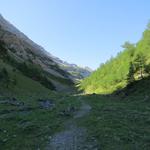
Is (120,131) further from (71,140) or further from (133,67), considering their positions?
(133,67)

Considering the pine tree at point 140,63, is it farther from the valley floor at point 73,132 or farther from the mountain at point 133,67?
the valley floor at point 73,132

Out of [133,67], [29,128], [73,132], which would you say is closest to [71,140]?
[73,132]

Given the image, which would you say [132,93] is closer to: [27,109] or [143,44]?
[27,109]

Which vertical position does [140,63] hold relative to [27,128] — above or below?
above

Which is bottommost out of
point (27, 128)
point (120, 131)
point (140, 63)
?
point (27, 128)

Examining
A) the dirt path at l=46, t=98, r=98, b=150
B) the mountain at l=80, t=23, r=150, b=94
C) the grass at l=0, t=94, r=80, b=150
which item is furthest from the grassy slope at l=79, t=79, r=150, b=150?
the mountain at l=80, t=23, r=150, b=94

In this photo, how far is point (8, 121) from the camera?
32.5m

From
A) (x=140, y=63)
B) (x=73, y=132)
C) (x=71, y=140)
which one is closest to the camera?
(x=71, y=140)

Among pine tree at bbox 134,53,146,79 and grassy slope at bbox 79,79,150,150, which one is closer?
grassy slope at bbox 79,79,150,150

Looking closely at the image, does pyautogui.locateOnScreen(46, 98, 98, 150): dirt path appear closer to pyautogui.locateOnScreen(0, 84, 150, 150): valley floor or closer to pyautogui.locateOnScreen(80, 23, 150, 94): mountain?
pyautogui.locateOnScreen(0, 84, 150, 150): valley floor

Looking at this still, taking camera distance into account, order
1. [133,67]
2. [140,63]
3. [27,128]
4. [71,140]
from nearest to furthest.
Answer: [71,140]
[27,128]
[133,67]
[140,63]

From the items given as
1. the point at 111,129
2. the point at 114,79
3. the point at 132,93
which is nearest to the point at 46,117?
the point at 111,129

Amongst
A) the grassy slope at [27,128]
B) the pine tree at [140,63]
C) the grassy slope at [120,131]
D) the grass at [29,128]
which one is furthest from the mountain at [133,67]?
the grassy slope at [120,131]

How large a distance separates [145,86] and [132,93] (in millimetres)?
3019
